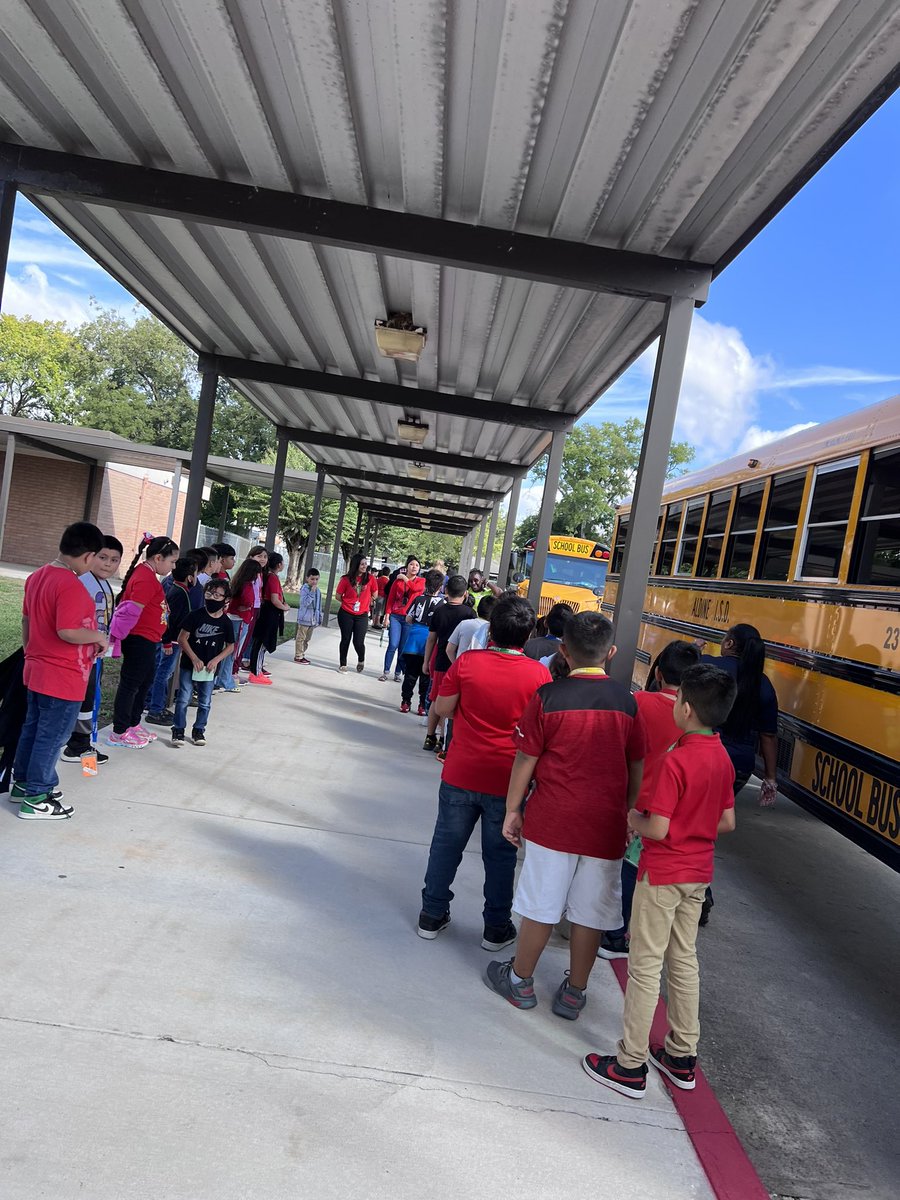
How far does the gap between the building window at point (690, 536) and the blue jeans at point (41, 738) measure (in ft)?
21.6

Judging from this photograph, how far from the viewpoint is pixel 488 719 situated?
4172 millimetres

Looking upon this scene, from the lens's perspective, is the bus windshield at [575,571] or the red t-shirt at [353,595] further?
the bus windshield at [575,571]

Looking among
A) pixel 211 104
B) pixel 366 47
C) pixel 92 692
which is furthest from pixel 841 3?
pixel 92 692

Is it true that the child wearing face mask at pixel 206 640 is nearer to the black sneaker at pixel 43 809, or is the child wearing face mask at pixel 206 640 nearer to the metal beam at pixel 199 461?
the black sneaker at pixel 43 809

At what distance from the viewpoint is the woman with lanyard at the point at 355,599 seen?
38.3ft

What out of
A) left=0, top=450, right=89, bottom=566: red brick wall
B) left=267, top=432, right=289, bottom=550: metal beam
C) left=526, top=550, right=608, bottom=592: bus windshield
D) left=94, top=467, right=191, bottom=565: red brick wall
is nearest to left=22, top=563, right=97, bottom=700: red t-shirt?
left=267, top=432, right=289, bottom=550: metal beam

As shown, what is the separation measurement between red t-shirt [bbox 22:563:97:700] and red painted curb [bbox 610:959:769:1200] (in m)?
3.48

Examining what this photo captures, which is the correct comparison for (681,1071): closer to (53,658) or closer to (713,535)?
(53,658)

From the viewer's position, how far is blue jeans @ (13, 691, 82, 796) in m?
4.81

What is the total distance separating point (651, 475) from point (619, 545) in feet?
25.9

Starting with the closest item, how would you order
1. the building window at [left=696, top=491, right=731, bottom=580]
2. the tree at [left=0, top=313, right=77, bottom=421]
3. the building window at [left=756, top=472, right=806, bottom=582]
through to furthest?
the building window at [left=756, top=472, right=806, bottom=582] → the building window at [left=696, top=491, right=731, bottom=580] → the tree at [left=0, top=313, right=77, bottom=421]

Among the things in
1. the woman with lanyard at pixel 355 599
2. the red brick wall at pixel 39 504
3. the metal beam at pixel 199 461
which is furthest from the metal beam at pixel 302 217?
the red brick wall at pixel 39 504

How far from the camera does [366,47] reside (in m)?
4.23

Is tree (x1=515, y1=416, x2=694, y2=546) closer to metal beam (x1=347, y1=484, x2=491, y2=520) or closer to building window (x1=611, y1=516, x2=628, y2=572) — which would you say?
metal beam (x1=347, y1=484, x2=491, y2=520)
